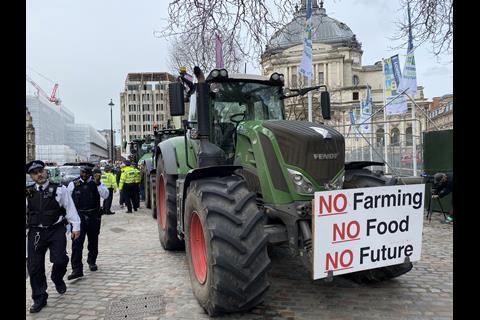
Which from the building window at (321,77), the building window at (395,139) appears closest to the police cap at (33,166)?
the building window at (395,139)

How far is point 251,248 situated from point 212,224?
452 mm

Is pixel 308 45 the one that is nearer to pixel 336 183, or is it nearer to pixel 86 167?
pixel 86 167

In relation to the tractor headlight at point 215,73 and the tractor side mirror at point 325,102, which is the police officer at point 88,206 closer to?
the tractor headlight at point 215,73

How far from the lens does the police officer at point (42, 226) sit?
4.94 m

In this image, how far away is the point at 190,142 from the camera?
630 cm

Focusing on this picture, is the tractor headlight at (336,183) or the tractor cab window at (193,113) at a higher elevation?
the tractor cab window at (193,113)

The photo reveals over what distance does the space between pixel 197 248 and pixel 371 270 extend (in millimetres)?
2205

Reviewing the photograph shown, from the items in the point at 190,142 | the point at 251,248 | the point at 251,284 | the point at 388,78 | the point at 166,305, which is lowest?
the point at 166,305

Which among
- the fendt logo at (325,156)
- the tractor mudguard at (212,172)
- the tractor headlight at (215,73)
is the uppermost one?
the tractor headlight at (215,73)

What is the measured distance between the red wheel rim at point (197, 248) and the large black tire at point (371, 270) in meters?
1.91

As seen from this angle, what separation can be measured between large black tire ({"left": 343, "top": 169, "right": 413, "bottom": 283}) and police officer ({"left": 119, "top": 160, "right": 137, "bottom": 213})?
950 cm

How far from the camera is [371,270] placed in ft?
16.4
